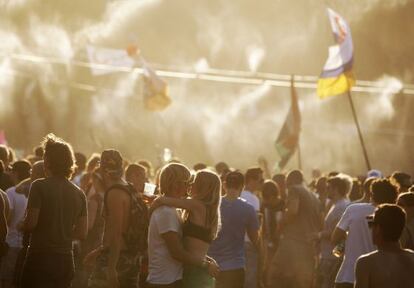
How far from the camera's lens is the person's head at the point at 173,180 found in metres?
9.12

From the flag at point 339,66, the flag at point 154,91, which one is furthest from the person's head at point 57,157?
the flag at point 154,91

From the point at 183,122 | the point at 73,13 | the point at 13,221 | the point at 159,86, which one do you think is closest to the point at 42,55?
the point at 73,13

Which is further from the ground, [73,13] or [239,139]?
[73,13]

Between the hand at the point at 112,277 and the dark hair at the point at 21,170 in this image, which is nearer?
the hand at the point at 112,277

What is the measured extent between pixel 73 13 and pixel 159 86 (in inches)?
1161

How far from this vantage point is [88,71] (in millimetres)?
61906

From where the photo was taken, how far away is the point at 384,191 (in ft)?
33.7

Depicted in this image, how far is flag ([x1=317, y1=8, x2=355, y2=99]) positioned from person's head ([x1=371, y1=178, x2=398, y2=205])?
44.4 ft

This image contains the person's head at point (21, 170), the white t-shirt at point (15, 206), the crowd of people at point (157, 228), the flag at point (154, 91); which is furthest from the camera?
the flag at point (154, 91)

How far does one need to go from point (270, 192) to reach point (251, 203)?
29.0 inches

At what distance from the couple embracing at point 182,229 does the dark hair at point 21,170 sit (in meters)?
3.58

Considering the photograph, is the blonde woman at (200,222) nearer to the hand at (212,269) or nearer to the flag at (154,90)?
the hand at (212,269)

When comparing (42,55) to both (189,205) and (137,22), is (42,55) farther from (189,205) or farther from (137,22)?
(189,205)

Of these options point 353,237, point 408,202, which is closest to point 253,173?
point 353,237
